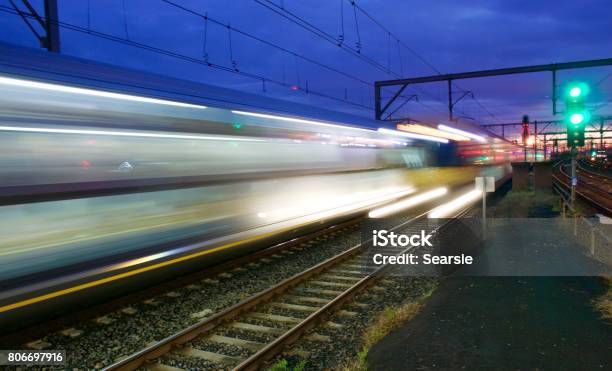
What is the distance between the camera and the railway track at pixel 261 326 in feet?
16.1

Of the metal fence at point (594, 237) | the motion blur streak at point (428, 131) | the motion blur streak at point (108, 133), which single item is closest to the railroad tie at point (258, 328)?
the motion blur streak at point (108, 133)

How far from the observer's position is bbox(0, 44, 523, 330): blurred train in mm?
4766

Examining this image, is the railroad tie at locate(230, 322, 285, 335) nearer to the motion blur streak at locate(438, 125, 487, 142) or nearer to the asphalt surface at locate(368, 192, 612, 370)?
the asphalt surface at locate(368, 192, 612, 370)

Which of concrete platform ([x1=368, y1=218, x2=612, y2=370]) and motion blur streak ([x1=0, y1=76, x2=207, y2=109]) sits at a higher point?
motion blur streak ([x1=0, y1=76, x2=207, y2=109])

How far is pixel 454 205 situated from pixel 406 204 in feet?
13.6

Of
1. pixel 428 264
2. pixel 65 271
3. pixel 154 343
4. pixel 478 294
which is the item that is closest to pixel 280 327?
pixel 154 343

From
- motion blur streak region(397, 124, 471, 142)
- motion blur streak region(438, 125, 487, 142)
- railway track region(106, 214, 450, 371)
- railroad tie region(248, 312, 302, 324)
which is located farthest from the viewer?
motion blur streak region(438, 125, 487, 142)

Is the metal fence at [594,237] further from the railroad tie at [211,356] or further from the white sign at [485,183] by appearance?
the railroad tie at [211,356]

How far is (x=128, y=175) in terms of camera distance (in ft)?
19.0

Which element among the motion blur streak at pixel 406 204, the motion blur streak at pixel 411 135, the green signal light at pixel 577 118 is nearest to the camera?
the green signal light at pixel 577 118

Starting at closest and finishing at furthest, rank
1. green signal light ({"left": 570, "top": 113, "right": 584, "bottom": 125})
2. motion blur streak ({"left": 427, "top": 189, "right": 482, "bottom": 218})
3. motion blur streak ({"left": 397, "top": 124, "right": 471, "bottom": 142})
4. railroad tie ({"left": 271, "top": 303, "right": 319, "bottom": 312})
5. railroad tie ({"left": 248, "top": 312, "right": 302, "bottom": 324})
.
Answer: railroad tie ({"left": 248, "top": 312, "right": 302, "bottom": 324}) < railroad tie ({"left": 271, "top": 303, "right": 319, "bottom": 312}) < green signal light ({"left": 570, "top": 113, "right": 584, "bottom": 125}) < motion blur streak ({"left": 397, "top": 124, "right": 471, "bottom": 142}) < motion blur streak ({"left": 427, "top": 189, "right": 482, "bottom": 218})

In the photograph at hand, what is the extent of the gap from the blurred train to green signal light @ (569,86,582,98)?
523 cm

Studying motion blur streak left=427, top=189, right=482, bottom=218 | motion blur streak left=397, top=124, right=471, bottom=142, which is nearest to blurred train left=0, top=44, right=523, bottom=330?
motion blur streak left=397, top=124, right=471, bottom=142

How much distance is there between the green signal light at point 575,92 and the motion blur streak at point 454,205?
6657mm
